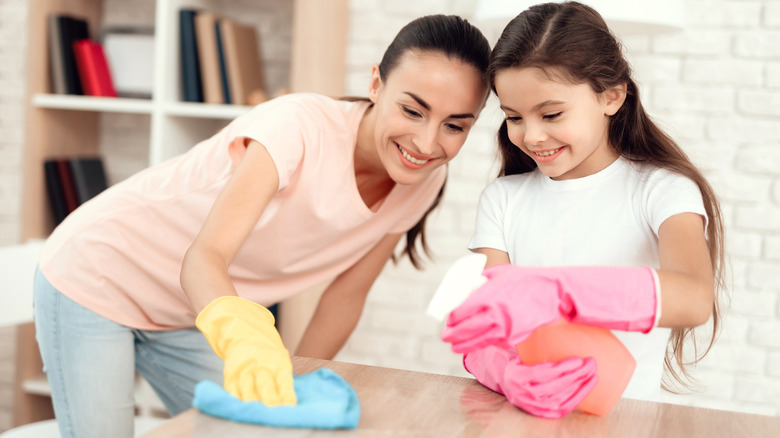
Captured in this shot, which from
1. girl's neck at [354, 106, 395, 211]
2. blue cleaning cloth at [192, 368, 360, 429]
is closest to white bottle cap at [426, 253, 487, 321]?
blue cleaning cloth at [192, 368, 360, 429]

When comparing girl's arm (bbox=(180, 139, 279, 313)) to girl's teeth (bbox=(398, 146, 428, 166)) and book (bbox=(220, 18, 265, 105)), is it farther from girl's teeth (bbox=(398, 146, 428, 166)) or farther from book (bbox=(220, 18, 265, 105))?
book (bbox=(220, 18, 265, 105))

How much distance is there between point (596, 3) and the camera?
47.8 inches

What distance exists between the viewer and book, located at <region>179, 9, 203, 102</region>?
193 cm

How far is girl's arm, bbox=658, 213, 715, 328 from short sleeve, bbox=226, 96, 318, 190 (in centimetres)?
52

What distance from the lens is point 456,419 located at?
730 mm

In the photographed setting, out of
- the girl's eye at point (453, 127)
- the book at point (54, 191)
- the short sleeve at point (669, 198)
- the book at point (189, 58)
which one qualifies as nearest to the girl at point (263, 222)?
the girl's eye at point (453, 127)

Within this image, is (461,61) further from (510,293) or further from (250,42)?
(250,42)

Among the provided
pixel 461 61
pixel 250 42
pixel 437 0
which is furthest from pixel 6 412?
pixel 461 61

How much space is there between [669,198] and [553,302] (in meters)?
0.33

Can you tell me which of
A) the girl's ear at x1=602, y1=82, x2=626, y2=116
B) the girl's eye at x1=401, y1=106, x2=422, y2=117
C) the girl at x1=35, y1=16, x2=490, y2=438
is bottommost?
the girl at x1=35, y1=16, x2=490, y2=438

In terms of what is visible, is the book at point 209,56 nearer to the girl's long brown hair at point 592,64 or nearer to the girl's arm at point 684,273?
the girl's long brown hair at point 592,64

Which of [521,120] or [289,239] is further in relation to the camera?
[289,239]

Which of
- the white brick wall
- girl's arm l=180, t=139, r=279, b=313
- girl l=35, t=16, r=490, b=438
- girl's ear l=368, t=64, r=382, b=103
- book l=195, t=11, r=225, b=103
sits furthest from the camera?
book l=195, t=11, r=225, b=103

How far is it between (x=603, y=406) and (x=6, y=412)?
226 cm
